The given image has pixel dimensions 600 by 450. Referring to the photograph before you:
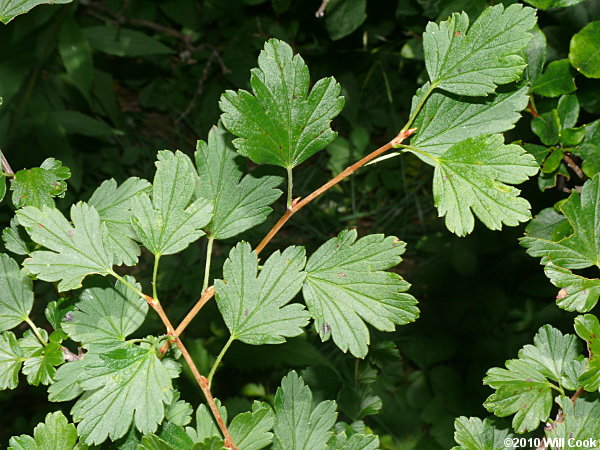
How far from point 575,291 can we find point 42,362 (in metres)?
0.69

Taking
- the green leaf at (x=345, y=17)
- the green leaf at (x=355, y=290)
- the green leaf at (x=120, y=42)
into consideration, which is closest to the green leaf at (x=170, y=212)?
the green leaf at (x=355, y=290)

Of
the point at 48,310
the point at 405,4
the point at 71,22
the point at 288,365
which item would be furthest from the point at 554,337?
the point at 71,22

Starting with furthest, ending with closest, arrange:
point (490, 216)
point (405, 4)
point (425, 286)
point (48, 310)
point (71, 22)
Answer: point (425, 286) < point (71, 22) < point (405, 4) < point (48, 310) < point (490, 216)

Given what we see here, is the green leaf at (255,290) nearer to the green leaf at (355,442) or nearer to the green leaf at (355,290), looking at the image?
the green leaf at (355,290)

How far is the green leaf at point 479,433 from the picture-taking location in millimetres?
847

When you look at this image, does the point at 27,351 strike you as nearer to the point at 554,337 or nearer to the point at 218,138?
the point at 218,138

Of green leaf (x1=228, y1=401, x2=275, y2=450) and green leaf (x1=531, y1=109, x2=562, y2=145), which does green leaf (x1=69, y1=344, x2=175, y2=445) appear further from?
green leaf (x1=531, y1=109, x2=562, y2=145)

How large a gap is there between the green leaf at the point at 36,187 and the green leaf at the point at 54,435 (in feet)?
0.88

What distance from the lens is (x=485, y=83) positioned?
0.80m

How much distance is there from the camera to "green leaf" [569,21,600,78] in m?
0.98

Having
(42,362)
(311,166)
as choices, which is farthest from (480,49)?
(311,166)

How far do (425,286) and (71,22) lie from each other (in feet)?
4.75

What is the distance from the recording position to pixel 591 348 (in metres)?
0.79

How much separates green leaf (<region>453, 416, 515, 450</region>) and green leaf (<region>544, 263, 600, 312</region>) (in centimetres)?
19
